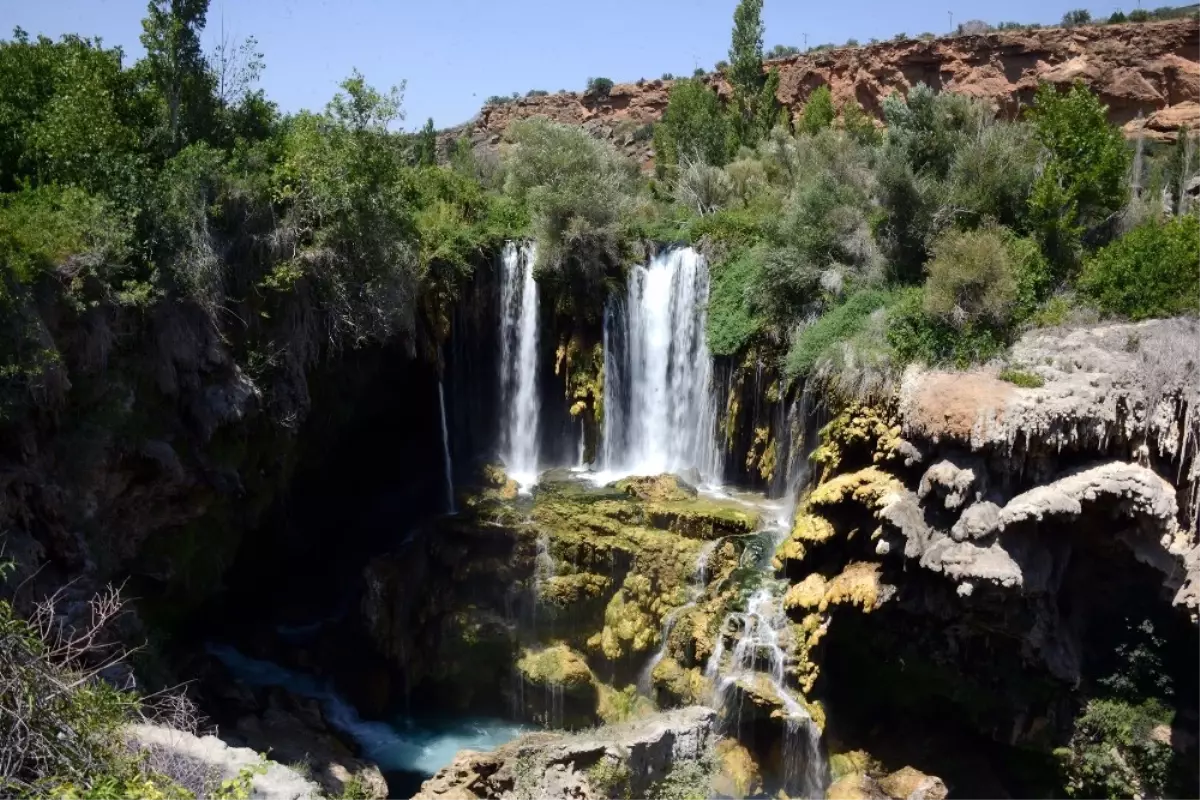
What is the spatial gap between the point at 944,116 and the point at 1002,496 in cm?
886

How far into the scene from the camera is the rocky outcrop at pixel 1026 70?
29.0 meters

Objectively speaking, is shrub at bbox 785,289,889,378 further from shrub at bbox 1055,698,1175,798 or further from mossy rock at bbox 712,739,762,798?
shrub at bbox 1055,698,1175,798

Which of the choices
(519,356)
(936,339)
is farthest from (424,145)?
(936,339)

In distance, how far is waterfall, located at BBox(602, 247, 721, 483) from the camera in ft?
65.1

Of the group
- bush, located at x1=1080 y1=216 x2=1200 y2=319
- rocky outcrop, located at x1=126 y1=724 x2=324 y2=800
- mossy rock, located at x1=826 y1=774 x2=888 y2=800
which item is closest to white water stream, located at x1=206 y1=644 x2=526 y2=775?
rocky outcrop, located at x1=126 y1=724 x2=324 y2=800

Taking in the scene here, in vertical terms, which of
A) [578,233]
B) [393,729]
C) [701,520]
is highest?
[578,233]

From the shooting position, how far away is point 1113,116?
30.5m

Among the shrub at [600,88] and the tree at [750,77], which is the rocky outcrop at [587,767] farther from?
the shrub at [600,88]

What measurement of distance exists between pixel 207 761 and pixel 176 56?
38.6 ft

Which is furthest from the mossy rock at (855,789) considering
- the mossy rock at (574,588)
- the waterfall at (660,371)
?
the waterfall at (660,371)

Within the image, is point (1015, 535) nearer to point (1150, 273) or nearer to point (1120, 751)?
point (1120, 751)

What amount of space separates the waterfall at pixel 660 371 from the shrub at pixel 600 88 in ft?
103

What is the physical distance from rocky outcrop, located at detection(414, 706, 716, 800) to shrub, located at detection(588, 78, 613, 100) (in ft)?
138

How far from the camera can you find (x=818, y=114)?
108 feet
